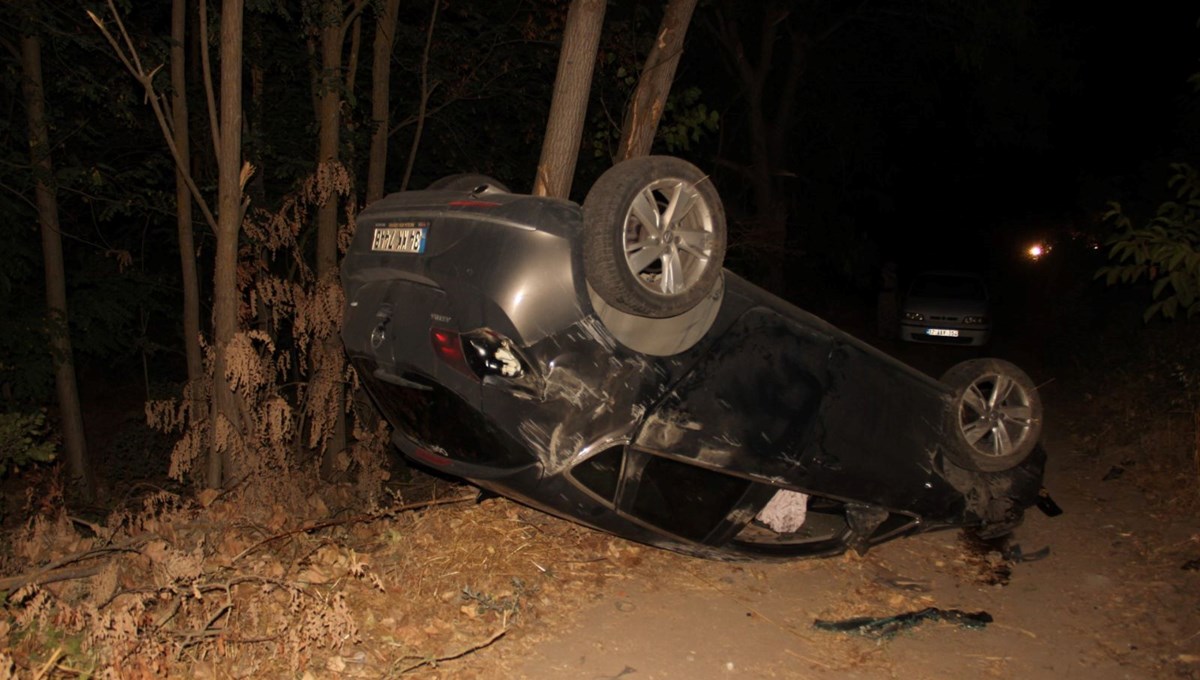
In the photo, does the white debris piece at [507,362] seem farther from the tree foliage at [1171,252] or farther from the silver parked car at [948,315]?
the silver parked car at [948,315]

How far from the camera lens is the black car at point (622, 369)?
3.97 meters

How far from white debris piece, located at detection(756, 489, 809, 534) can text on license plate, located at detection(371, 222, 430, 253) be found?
277cm

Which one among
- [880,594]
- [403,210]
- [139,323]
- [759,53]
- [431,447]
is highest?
[759,53]

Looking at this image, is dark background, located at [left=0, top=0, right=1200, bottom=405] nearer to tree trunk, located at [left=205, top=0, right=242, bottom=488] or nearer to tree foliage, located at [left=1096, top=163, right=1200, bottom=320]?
tree trunk, located at [left=205, top=0, right=242, bottom=488]

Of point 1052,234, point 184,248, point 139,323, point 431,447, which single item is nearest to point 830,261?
point 1052,234

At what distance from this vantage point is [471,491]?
6230mm

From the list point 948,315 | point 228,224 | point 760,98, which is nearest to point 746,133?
point 760,98

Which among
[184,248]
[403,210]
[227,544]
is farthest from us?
[184,248]

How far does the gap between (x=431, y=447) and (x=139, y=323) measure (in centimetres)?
1171

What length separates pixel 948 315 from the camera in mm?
17172

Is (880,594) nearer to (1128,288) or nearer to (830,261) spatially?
(1128,288)

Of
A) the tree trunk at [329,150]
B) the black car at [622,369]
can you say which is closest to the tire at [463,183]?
the black car at [622,369]

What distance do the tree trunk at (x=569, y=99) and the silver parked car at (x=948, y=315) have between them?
12.7m

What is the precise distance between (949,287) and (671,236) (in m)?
15.5
